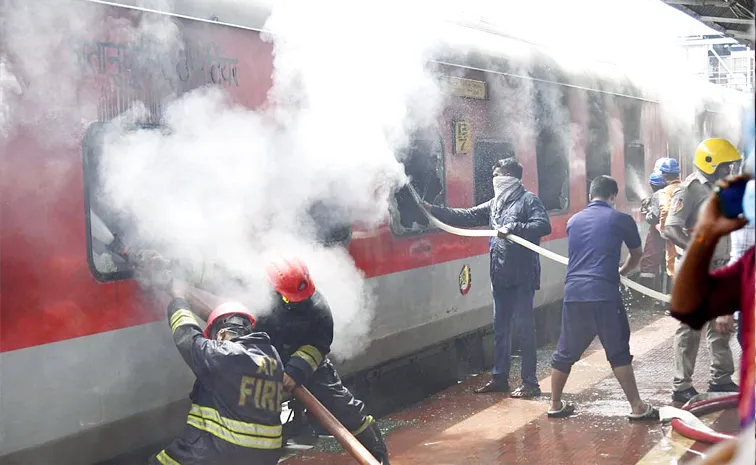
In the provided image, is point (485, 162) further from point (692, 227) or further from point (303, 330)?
point (303, 330)

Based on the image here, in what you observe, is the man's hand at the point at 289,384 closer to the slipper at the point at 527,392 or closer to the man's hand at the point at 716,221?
the man's hand at the point at 716,221

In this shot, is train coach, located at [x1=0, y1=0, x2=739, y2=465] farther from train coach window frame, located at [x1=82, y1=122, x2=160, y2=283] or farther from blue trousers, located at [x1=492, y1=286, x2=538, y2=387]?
blue trousers, located at [x1=492, y1=286, x2=538, y2=387]

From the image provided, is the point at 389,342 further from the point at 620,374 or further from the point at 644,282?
the point at 644,282

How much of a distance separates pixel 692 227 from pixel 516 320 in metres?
1.45

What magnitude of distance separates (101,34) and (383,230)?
270cm

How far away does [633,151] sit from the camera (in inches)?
469

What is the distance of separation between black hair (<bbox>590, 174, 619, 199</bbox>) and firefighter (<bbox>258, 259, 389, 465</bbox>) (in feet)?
7.57

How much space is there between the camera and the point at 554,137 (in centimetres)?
934

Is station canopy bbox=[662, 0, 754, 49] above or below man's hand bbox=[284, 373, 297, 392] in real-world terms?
above

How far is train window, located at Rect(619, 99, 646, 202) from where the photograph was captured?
1139 cm

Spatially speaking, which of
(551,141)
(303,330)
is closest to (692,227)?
(551,141)

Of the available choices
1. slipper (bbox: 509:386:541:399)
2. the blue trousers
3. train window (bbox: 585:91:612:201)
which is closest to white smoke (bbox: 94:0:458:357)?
the blue trousers

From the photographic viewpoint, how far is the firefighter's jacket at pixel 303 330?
462 cm

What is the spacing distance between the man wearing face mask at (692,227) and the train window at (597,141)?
11.3ft
